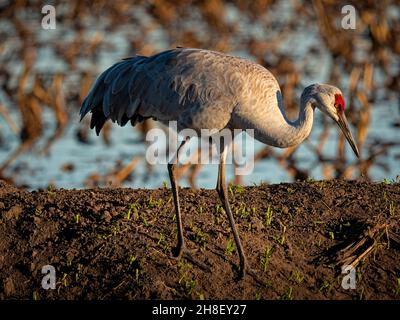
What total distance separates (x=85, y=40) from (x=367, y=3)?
4.47m

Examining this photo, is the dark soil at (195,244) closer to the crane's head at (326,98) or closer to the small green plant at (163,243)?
the small green plant at (163,243)

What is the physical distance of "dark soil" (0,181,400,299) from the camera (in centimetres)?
583

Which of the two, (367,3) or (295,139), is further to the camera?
(367,3)

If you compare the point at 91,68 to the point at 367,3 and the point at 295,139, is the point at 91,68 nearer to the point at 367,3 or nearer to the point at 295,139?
the point at 367,3

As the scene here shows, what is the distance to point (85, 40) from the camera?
48.0 feet

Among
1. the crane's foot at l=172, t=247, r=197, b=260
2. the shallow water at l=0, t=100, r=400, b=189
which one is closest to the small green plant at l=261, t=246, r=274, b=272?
the crane's foot at l=172, t=247, r=197, b=260

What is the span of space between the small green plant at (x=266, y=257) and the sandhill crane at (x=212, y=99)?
31 centimetres

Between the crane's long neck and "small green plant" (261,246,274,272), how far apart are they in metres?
0.78

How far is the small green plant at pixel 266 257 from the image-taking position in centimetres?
600

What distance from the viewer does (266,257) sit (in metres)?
6.06

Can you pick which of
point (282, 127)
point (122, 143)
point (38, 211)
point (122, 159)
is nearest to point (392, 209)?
point (282, 127)

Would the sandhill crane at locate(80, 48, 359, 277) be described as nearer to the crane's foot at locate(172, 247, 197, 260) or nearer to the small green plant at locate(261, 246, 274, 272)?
the crane's foot at locate(172, 247, 197, 260)
